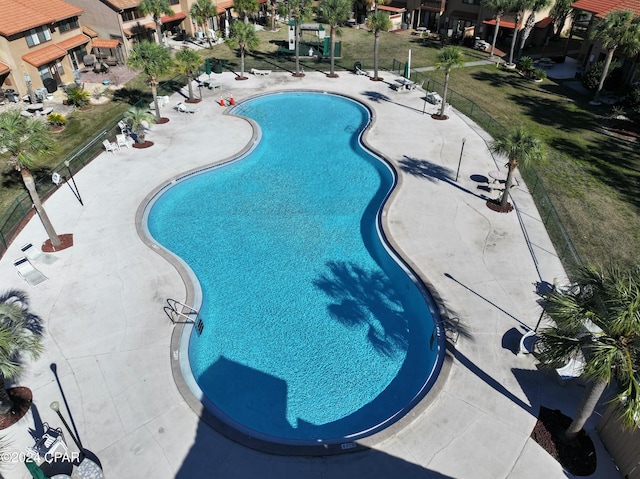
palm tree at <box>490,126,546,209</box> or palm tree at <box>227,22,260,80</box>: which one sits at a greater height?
palm tree at <box>227,22,260,80</box>

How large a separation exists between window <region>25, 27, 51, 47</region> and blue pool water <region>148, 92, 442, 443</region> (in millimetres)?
21661

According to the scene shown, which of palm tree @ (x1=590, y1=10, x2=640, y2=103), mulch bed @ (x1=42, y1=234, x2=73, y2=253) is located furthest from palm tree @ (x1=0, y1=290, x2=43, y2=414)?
palm tree @ (x1=590, y1=10, x2=640, y2=103)

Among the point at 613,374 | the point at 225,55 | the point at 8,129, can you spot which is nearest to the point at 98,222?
the point at 8,129

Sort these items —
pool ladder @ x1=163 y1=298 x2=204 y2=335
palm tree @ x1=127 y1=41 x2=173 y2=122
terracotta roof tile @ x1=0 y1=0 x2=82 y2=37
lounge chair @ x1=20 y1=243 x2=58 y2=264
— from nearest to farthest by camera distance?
pool ladder @ x1=163 y1=298 x2=204 y2=335, lounge chair @ x1=20 y1=243 x2=58 y2=264, palm tree @ x1=127 y1=41 x2=173 y2=122, terracotta roof tile @ x1=0 y1=0 x2=82 y2=37

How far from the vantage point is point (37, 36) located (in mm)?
35094

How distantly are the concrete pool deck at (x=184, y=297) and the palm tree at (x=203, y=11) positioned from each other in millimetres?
28609

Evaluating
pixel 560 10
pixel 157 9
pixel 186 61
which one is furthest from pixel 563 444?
pixel 157 9

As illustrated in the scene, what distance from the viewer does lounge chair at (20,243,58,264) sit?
1841cm

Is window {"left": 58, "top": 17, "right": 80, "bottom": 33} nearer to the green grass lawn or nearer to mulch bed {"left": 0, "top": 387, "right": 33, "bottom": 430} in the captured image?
A: the green grass lawn

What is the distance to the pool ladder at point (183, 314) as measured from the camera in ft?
52.7

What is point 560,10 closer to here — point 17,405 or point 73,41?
point 73,41

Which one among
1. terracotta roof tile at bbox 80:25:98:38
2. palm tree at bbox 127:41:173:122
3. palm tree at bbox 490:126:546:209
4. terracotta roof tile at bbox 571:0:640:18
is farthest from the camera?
terracotta roof tile at bbox 80:25:98:38

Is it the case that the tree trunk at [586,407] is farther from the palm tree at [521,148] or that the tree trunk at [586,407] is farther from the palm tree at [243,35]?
the palm tree at [243,35]

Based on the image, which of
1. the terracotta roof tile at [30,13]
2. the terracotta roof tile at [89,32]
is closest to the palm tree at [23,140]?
the terracotta roof tile at [30,13]
